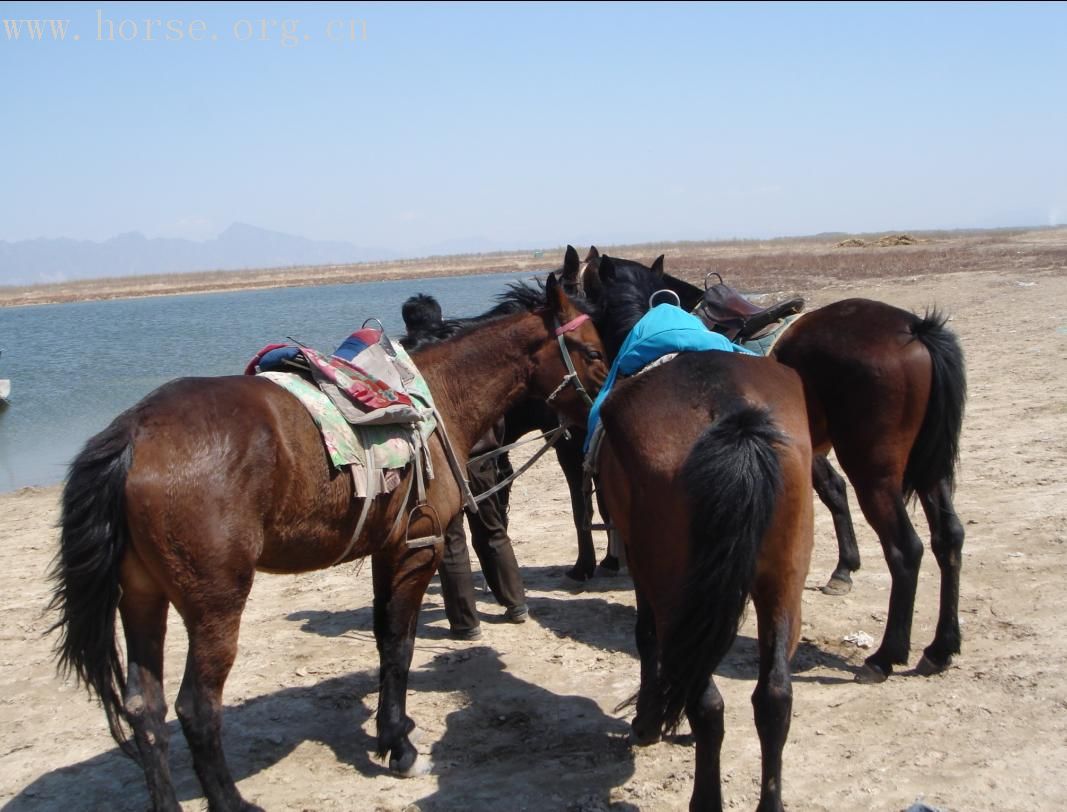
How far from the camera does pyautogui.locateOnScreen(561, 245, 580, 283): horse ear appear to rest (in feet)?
18.0

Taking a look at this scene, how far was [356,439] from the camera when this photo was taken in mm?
3877

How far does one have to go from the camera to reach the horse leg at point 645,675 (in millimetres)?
4039

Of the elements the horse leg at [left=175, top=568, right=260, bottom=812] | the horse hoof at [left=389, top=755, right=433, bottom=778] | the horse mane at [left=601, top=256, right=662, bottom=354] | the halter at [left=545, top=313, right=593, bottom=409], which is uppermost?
the horse mane at [left=601, top=256, right=662, bottom=354]

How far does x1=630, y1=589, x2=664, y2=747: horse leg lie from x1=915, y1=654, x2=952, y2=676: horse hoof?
156 cm

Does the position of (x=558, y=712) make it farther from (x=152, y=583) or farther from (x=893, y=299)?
(x=893, y=299)

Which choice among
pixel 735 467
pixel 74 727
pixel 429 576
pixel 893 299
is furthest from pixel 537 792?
pixel 893 299

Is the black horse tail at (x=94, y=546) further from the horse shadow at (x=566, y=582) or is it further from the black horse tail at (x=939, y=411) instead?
the black horse tail at (x=939, y=411)

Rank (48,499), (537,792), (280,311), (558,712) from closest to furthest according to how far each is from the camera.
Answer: (537,792), (558,712), (48,499), (280,311)

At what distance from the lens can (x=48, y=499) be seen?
10883 millimetres

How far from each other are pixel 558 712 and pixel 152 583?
220cm

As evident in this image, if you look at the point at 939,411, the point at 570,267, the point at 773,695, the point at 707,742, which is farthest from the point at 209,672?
the point at 939,411

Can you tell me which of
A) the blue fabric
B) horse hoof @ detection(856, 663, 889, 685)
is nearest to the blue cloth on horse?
the blue fabric

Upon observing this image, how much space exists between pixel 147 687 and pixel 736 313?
13.5ft

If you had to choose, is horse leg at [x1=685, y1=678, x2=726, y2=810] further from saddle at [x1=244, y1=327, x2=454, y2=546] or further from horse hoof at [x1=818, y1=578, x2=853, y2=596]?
horse hoof at [x1=818, y1=578, x2=853, y2=596]
